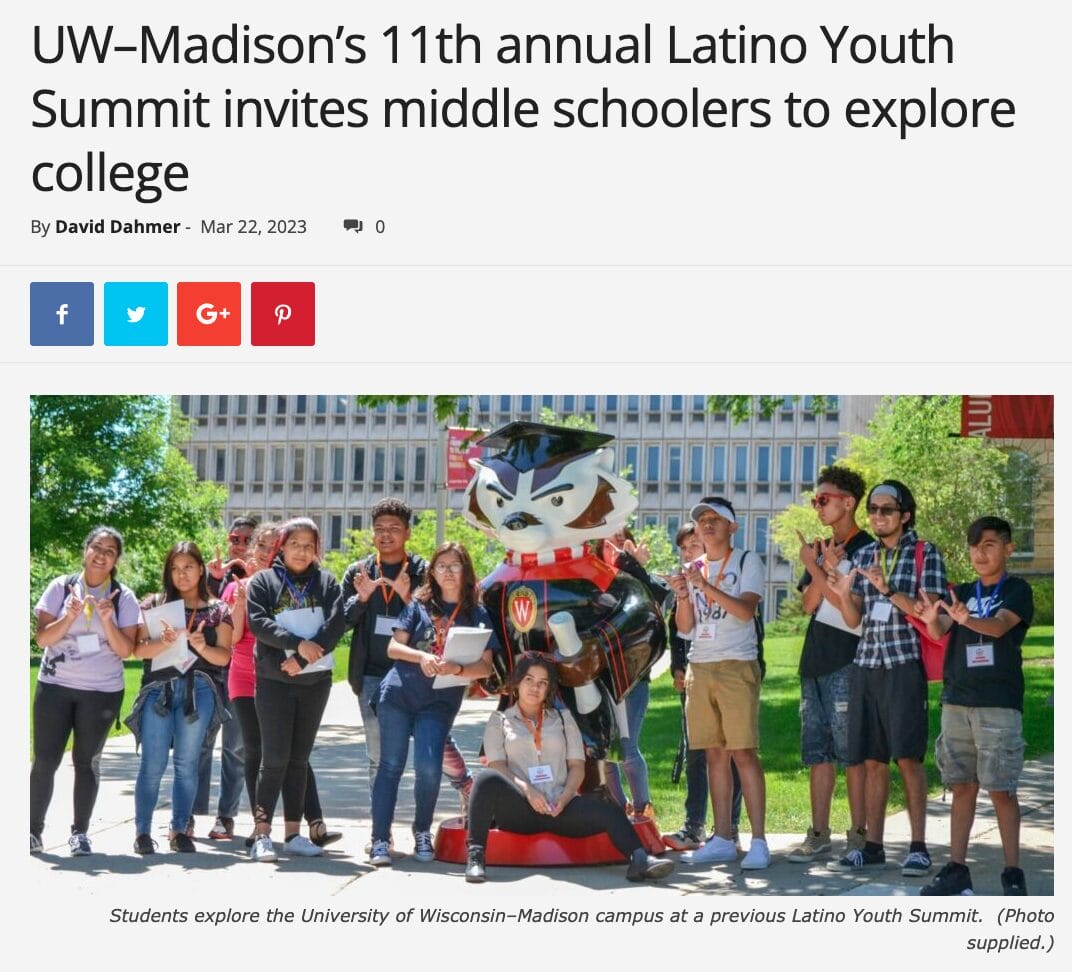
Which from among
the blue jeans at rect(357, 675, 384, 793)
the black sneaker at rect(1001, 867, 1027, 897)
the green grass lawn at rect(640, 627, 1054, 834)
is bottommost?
the green grass lawn at rect(640, 627, 1054, 834)

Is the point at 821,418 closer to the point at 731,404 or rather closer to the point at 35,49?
the point at 731,404

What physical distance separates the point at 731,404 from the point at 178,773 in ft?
24.6

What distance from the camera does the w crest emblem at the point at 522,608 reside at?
740 cm

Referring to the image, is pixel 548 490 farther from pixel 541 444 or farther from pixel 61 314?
pixel 61 314

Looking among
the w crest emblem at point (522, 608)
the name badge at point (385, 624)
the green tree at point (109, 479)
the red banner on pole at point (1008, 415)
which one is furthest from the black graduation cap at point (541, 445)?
the green tree at point (109, 479)

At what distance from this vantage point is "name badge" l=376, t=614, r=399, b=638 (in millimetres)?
7793

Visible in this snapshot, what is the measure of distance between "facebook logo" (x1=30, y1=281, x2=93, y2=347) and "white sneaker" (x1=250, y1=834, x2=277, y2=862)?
2.48 m

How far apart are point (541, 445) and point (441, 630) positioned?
977mm

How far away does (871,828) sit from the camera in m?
7.24

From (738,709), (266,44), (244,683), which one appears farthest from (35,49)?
(738,709)

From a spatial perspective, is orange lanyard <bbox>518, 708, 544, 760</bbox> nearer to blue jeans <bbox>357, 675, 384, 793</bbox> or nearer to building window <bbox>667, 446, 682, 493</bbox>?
blue jeans <bbox>357, 675, 384, 793</bbox>

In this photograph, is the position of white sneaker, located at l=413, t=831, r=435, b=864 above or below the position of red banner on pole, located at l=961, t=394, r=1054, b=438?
below

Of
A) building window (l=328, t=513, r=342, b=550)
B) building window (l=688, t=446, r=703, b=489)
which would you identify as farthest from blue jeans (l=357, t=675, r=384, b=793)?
building window (l=328, t=513, r=342, b=550)

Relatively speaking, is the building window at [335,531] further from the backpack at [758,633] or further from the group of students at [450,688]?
the backpack at [758,633]
